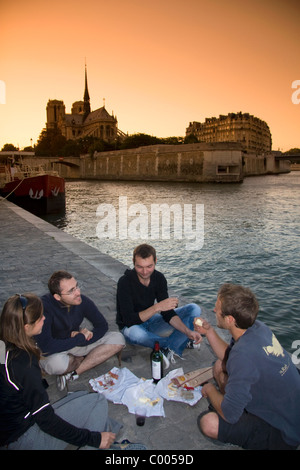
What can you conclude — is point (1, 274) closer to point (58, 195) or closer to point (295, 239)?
point (295, 239)

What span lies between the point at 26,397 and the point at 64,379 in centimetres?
117

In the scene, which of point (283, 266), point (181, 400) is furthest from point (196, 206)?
point (181, 400)

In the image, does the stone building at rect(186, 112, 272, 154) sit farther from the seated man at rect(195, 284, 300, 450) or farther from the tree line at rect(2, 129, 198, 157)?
the seated man at rect(195, 284, 300, 450)

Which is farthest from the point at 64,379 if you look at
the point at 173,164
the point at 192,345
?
the point at 173,164

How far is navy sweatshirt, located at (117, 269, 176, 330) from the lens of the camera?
136 inches

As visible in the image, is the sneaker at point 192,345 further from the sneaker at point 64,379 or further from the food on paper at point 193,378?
the sneaker at point 64,379

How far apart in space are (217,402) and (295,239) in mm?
11745

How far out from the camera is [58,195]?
70.1 feet

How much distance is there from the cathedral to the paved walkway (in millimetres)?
97858

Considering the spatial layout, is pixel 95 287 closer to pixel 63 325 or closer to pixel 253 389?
pixel 63 325

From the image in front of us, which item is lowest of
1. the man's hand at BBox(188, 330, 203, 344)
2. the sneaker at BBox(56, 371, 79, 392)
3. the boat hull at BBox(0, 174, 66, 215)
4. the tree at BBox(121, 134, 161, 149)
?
the sneaker at BBox(56, 371, 79, 392)

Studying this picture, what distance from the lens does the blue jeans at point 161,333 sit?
11.5 feet

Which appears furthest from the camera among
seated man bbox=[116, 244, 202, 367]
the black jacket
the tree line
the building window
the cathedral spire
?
the cathedral spire

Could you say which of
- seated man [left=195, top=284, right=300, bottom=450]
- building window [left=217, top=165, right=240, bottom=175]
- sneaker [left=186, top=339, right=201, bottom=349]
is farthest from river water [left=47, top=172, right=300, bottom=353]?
building window [left=217, top=165, right=240, bottom=175]
